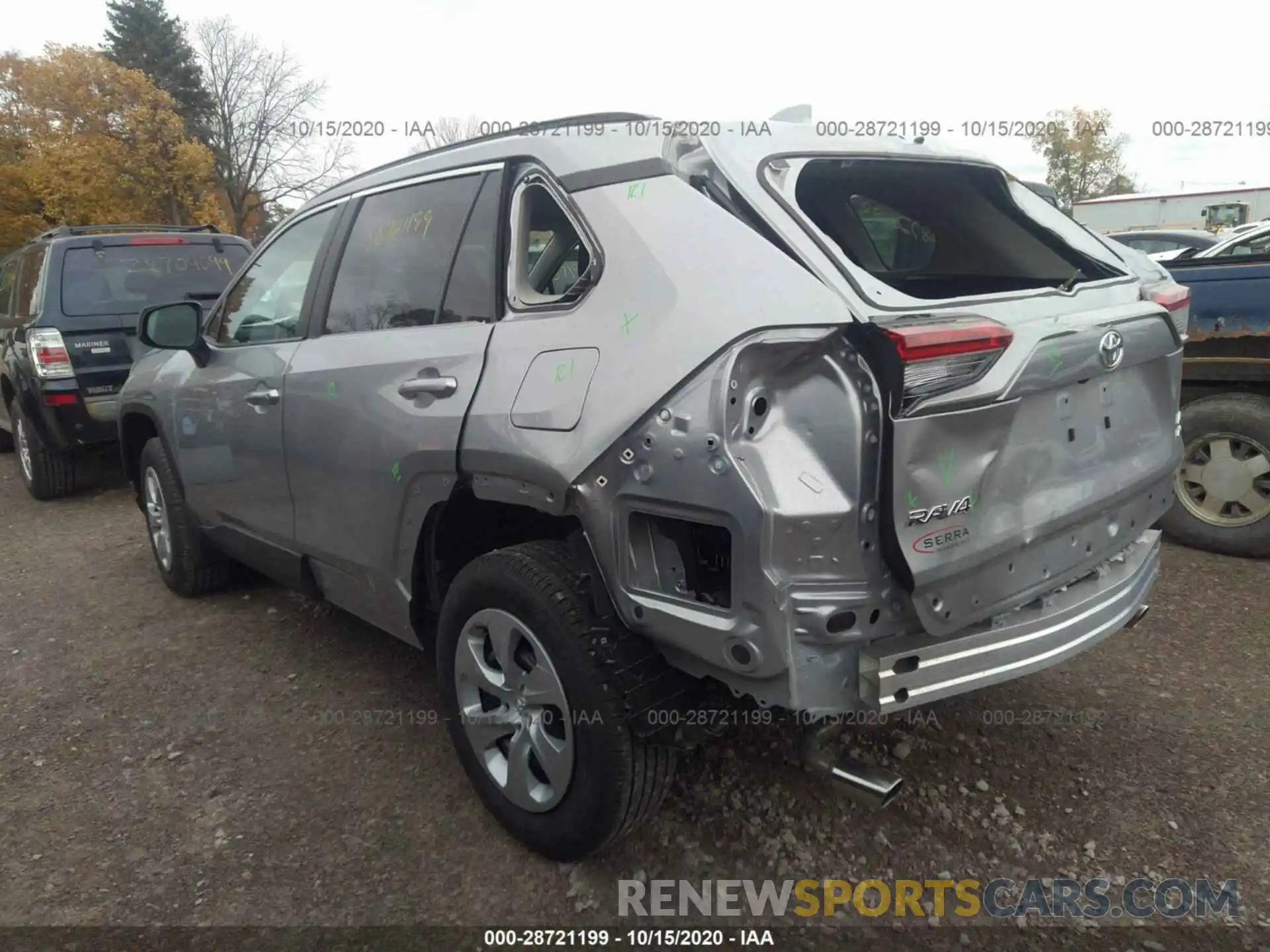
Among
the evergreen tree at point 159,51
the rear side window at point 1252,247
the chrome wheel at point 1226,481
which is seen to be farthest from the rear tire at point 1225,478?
the evergreen tree at point 159,51

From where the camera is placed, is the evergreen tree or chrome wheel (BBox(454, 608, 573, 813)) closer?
chrome wheel (BBox(454, 608, 573, 813))

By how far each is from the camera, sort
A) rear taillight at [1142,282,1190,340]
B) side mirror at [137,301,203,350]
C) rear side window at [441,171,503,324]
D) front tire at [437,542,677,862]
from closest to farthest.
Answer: front tire at [437,542,677,862] → rear side window at [441,171,503,324] → rear taillight at [1142,282,1190,340] → side mirror at [137,301,203,350]

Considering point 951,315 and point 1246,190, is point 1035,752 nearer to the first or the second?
point 951,315

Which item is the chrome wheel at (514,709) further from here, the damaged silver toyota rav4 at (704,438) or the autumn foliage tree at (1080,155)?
the autumn foliage tree at (1080,155)

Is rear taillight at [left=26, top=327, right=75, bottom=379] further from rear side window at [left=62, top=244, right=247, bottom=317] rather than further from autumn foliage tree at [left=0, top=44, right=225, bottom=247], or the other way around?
autumn foliage tree at [left=0, top=44, right=225, bottom=247]

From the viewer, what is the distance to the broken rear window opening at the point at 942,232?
2.68 metres

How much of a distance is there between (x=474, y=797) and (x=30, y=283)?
6120 mm

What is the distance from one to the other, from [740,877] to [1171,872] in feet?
3.71

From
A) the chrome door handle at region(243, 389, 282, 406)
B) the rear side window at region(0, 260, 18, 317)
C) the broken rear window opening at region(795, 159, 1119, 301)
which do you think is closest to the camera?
the broken rear window opening at region(795, 159, 1119, 301)

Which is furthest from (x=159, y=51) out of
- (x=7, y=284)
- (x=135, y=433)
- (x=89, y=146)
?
(x=135, y=433)

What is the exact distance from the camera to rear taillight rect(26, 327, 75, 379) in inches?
239

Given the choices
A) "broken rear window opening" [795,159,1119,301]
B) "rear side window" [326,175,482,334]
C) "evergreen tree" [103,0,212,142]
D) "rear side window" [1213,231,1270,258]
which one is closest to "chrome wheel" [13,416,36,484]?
"rear side window" [326,175,482,334]

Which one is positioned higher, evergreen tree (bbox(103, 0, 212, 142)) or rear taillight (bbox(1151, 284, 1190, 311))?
evergreen tree (bbox(103, 0, 212, 142))

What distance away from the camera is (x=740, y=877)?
2363mm
